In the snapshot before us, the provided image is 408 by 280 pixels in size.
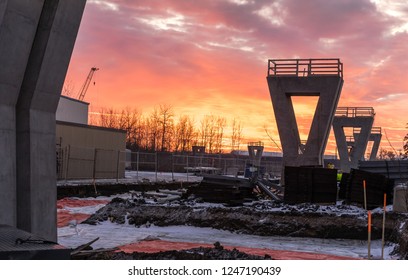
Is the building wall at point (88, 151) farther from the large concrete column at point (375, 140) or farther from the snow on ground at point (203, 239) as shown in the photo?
the large concrete column at point (375, 140)

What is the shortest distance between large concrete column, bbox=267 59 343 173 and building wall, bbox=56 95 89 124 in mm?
22985

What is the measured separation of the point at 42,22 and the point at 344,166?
5724 cm

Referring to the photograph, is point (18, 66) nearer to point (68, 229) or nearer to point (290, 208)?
point (68, 229)

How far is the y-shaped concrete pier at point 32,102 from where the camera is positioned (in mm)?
9023

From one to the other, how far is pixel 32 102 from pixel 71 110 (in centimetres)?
4026

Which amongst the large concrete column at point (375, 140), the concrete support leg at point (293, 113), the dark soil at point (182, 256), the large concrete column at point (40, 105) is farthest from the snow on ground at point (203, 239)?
the large concrete column at point (375, 140)

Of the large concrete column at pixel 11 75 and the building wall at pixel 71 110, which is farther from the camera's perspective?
the building wall at pixel 71 110

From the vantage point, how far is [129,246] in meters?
13.5

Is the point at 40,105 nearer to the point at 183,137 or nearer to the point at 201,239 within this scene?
the point at 201,239

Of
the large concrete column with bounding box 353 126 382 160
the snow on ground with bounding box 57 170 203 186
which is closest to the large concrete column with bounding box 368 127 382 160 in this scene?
the large concrete column with bounding box 353 126 382 160

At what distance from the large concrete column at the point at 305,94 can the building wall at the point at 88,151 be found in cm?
1194

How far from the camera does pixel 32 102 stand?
973 cm

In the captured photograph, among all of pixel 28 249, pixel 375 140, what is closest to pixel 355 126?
pixel 375 140
